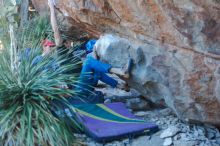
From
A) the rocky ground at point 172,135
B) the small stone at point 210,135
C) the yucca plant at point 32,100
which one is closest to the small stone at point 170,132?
the rocky ground at point 172,135

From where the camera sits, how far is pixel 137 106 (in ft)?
19.2

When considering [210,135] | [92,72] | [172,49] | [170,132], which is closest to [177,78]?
[172,49]

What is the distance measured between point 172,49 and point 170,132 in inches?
36.9

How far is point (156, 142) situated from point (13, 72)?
1.79 m

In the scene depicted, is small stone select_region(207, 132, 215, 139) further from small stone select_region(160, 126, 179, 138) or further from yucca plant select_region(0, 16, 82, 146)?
yucca plant select_region(0, 16, 82, 146)

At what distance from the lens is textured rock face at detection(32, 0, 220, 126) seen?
4355 millimetres

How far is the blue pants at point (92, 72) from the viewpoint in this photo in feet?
19.5

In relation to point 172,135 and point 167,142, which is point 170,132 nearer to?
point 172,135

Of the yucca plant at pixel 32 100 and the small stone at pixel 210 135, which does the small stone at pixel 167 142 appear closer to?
the small stone at pixel 210 135

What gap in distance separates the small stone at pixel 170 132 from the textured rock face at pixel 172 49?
173 mm

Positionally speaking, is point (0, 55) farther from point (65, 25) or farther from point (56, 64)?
point (65, 25)

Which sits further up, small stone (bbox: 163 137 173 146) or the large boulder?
the large boulder

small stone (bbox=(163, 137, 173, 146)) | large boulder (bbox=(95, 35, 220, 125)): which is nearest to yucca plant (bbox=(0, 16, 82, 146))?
large boulder (bbox=(95, 35, 220, 125))

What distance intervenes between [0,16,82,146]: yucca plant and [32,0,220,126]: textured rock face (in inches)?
34.8
